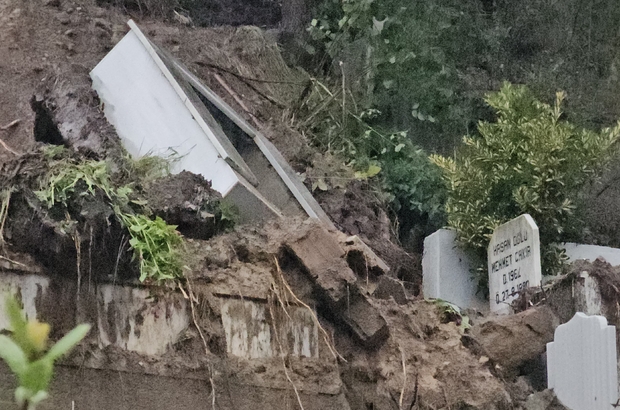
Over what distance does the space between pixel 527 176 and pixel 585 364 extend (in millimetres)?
1854

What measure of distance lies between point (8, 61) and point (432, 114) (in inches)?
146

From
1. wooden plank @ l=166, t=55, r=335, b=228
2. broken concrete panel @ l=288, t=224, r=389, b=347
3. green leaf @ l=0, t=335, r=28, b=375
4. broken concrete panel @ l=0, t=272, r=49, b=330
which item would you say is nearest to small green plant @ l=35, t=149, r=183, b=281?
broken concrete panel @ l=0, t=272, r=49, b=330

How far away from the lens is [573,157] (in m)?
5.11

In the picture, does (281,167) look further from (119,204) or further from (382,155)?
(119,204)

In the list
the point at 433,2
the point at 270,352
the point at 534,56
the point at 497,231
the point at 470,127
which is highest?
the point at 433,2

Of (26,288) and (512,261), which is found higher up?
(512,261)

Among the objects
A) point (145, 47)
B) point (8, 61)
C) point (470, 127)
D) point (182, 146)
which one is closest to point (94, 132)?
point (182, 146)

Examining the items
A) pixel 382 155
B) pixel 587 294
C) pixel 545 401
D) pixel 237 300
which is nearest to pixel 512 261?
pixel 587 294

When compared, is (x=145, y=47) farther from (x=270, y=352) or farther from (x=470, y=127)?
(x=470, y=127)

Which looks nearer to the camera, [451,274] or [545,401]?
[545,401]

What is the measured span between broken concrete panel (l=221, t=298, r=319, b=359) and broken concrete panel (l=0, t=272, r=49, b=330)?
0.86 m

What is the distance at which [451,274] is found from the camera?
17.5ft

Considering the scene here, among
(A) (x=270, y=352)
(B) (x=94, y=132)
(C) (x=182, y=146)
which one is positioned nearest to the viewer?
(A) (x=270, y=352)

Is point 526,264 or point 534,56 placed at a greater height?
point 534,56
